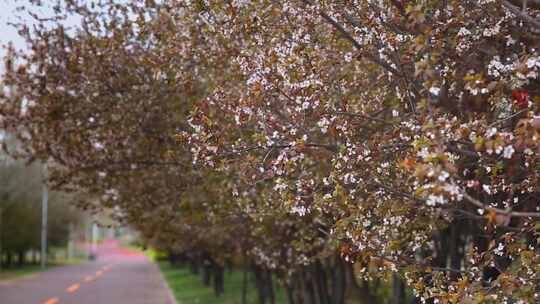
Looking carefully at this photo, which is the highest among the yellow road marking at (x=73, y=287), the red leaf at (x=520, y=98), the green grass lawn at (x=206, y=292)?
the red leaf at (x=520, y=98)

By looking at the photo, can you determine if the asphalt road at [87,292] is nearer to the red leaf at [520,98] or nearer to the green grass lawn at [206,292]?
the green grass lawn at [206,292]

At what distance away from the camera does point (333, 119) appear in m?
6.34

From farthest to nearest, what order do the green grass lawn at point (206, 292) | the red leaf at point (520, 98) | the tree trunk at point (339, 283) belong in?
the green grass lawn at point (206, 292) → the tree trunk at point (339, 283) → the red leaf at point (520, 98)

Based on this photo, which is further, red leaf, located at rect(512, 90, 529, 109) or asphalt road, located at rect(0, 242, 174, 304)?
asphalt road, located at rect(0, 242, 174, 304)

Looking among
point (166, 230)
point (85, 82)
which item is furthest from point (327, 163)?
point (166, 230)

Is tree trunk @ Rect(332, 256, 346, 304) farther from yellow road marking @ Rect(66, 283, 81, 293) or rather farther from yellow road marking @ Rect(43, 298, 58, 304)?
yellow road marking @ Rect(66, 283, 81, 293)

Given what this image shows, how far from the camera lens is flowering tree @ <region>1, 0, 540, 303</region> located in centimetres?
527

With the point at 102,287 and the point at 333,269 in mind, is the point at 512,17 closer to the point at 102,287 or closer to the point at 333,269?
the point at 333,269

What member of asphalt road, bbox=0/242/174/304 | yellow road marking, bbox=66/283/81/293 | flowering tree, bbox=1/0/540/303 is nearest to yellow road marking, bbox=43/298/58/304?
asphalt road, bbox=0/242/174/304

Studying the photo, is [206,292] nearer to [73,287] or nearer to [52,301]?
[73,287]

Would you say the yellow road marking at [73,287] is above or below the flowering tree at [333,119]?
below

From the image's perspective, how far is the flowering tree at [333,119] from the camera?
207 inches

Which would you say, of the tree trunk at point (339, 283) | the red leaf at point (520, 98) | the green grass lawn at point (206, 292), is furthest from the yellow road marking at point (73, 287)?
the red leaf at point (520, 98)

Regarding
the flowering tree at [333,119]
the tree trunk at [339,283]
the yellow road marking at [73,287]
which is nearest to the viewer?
the flowering tree at [333,119]
